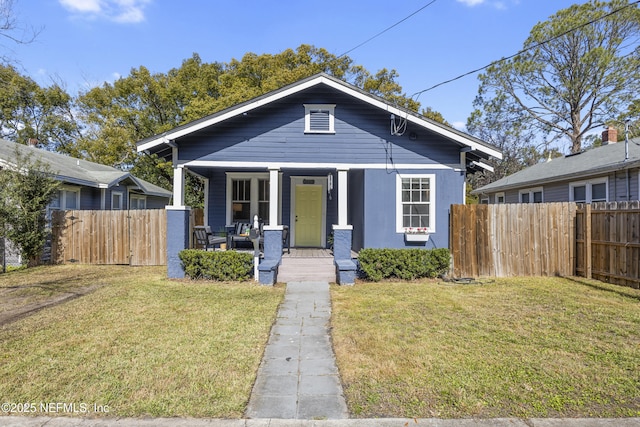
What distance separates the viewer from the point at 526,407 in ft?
10.5

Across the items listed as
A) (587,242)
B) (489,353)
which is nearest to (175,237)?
(489,353)

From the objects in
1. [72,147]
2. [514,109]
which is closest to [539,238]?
[514,109]

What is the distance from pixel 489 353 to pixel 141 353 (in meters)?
4.22

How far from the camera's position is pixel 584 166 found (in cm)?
1379

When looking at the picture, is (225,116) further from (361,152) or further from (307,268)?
(307,268)

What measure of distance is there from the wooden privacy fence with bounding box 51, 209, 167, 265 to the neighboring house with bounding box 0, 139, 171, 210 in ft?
5.57

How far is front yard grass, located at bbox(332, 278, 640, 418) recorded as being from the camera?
3.27 meters

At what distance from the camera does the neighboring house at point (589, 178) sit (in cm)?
1168

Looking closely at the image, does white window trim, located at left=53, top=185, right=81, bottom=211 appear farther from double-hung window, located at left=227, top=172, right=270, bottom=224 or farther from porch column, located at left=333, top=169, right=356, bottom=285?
porch column, located at left=333, top=169, right=356, bottom=285

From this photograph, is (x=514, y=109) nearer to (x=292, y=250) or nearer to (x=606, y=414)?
(x=292, y=250)

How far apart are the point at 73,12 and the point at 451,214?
12755mm

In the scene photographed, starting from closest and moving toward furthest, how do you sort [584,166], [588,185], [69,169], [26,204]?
1. [26,204]
2. [588,185]
3. [584,166]
4. [69,169]

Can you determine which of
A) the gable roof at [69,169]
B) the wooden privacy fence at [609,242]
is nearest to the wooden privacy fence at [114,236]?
the gable roof at [69,169]

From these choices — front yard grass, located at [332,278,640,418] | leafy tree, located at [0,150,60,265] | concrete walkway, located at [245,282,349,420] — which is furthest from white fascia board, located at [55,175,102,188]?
front yard grass, located at [332,278,640,418]
